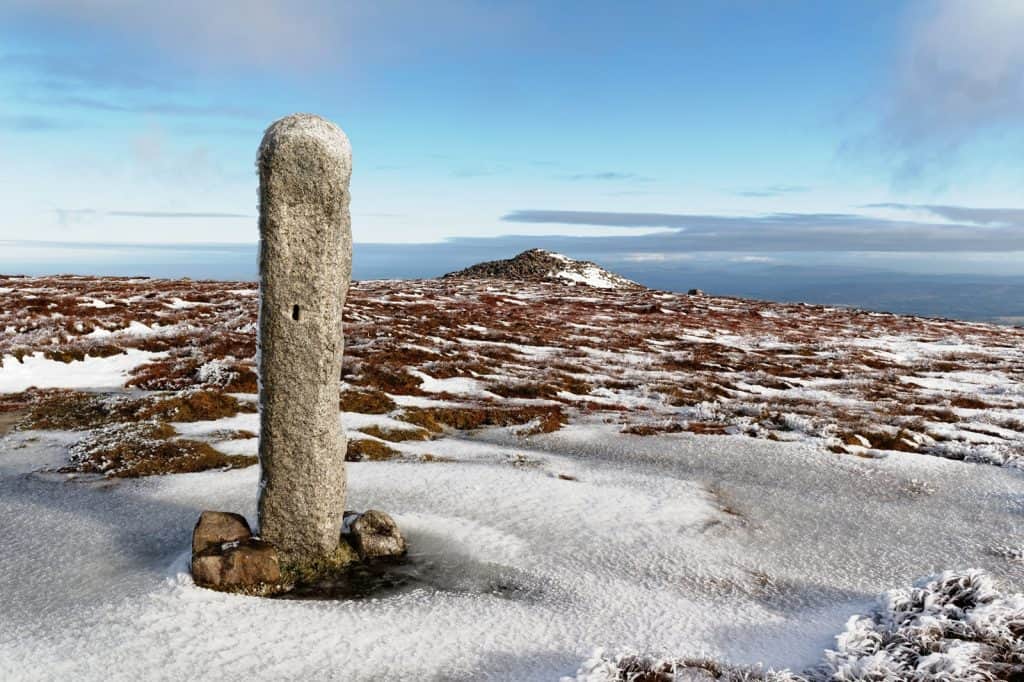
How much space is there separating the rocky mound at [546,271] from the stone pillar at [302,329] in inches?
3883

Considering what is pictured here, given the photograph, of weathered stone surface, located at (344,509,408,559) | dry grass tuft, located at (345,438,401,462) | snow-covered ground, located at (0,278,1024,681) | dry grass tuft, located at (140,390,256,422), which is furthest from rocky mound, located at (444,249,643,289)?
weathered stone surface, located at (344,509,408,559)

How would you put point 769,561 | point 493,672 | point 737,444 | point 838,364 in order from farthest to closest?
1. point 838,364
2. point 737,444
3. point 769,561
4. point 493,672

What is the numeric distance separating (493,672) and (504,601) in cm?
189

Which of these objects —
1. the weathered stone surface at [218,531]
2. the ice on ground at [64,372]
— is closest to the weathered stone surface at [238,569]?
the weathered stone surface at [218,531]

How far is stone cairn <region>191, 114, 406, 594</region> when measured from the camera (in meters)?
10.6

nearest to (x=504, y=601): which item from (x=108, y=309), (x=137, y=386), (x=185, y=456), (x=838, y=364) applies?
(x=185, y=456)

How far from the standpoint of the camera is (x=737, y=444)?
64.1 feet

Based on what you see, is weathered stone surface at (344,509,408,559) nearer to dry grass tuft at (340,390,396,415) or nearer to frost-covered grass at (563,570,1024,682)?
frost-covered grass at (563,570,1024,682)

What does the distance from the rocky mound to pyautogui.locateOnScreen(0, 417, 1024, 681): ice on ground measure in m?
93.1

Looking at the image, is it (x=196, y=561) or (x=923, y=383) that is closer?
(x=196, y=561)

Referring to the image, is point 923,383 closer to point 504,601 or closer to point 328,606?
point 504,601

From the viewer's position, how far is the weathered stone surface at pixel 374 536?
12.0 metres

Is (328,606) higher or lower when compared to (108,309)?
lower

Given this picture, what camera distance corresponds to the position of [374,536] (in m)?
12.1
